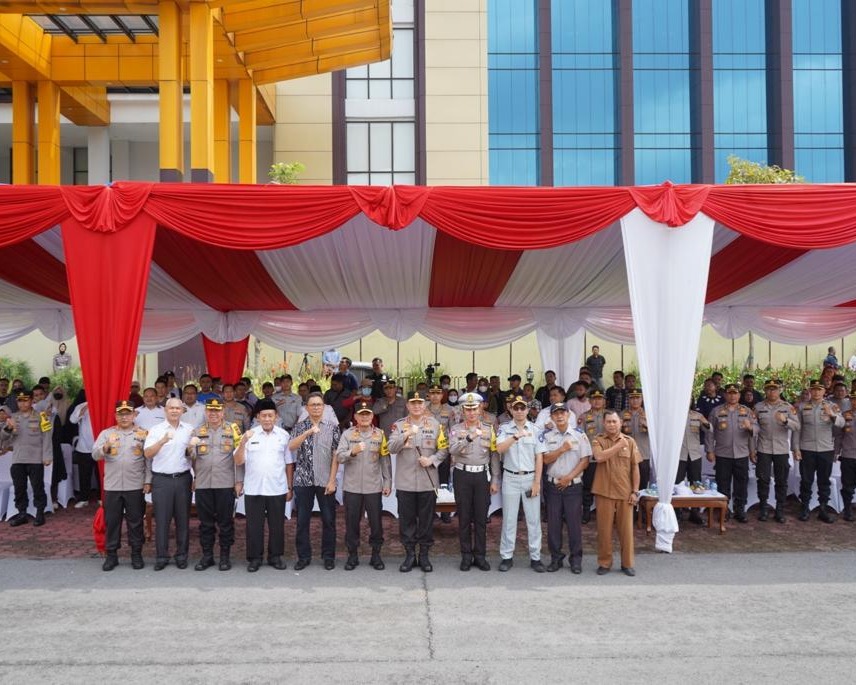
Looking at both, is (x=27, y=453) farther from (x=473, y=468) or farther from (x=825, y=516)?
(x=825, y=516)

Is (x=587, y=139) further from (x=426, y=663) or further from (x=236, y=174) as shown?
(x=426, y=663)

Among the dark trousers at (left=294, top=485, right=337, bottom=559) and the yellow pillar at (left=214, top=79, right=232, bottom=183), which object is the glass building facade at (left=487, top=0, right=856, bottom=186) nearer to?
the yellow pillar at (left=214, top=79, right=232, bottom=183)

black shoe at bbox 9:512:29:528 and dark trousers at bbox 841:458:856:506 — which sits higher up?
dark trousers at bbox 841:458:856:506

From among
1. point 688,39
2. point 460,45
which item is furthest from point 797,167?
point 460,45

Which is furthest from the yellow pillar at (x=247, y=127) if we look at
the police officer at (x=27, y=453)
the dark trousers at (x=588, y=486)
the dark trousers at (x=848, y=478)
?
the dark trousers at (x=848, y=478)

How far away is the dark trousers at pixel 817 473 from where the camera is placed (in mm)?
8156

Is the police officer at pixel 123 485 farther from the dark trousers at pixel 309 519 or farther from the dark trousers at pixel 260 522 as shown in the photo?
the dark trousers at pixel 309 519

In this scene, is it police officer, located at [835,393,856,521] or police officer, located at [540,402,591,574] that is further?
police officer, located at [835,393,856,521]

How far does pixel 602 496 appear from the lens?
243 inches

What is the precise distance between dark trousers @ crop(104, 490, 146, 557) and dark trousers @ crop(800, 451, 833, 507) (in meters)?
6.56

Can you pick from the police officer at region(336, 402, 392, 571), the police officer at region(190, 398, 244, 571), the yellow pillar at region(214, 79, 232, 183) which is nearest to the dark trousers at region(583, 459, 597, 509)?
the police officer at region(336, 402, 392, 571)

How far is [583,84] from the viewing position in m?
23.6

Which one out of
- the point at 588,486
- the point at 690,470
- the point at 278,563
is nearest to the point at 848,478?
the point at 690,470

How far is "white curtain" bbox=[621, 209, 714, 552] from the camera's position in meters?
6.43
